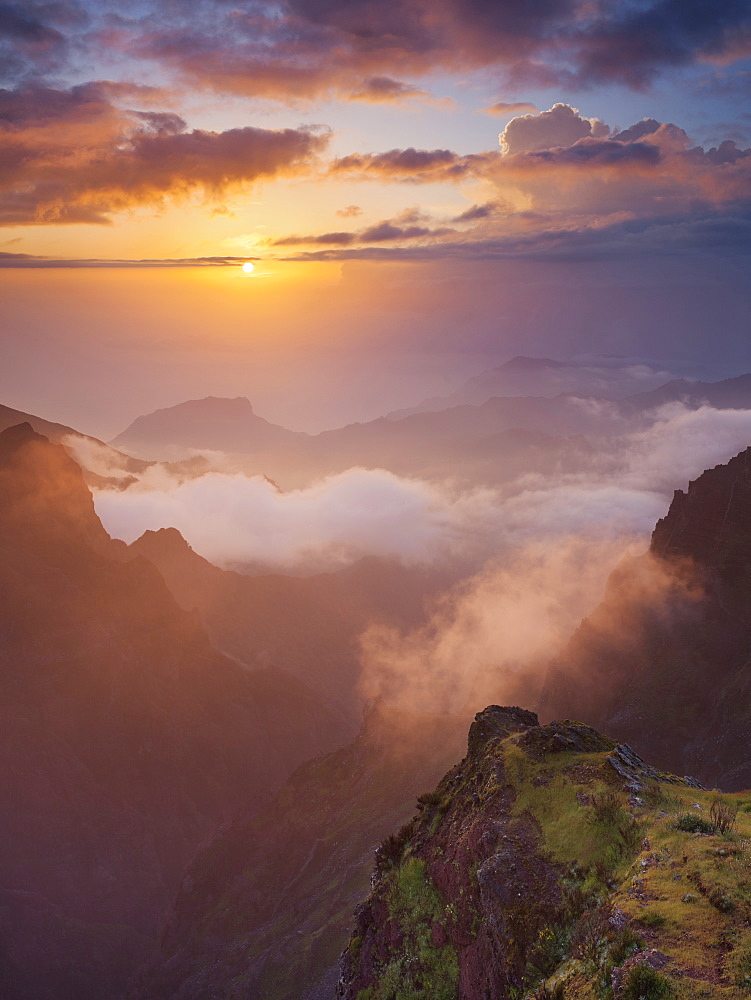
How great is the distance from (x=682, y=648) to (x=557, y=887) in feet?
337

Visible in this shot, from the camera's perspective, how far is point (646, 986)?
1569 centimetres

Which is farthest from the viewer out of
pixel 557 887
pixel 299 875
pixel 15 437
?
pixel 15 437

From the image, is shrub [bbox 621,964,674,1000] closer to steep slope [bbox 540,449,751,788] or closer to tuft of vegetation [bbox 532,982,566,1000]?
tuft of vegetation [bbox 532,982,566,1000]

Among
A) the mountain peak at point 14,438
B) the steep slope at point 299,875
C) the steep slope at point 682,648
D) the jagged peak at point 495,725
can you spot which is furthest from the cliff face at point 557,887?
the mountain peak at point 14,438

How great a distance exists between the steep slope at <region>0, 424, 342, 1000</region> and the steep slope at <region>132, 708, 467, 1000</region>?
9910 millimetres

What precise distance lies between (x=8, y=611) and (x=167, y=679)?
39936 mm

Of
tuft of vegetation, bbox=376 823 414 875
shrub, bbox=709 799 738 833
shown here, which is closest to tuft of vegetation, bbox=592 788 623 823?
shrub, bbox=709 799 738 833

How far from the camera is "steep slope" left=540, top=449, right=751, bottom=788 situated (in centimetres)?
9594

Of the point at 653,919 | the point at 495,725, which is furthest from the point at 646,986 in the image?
the point at 495,725

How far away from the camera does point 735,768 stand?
8556 cm

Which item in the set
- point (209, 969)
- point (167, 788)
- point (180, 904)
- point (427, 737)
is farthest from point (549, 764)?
point (167, 788)

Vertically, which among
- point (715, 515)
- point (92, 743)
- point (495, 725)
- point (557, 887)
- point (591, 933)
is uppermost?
point (715, 515)

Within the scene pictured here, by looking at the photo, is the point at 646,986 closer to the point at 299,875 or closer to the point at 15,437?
the point at 299,875

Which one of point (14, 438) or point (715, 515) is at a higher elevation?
point (14, 438)
